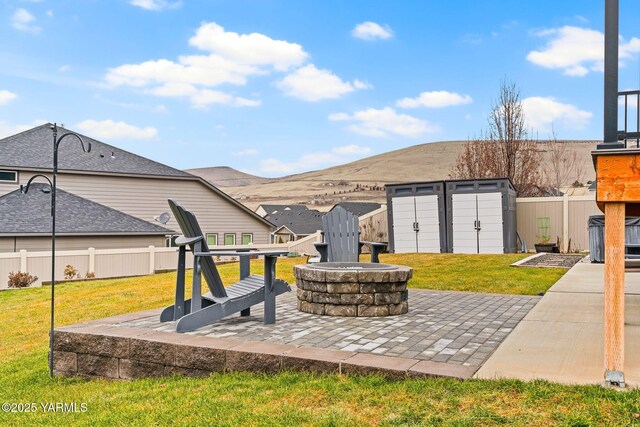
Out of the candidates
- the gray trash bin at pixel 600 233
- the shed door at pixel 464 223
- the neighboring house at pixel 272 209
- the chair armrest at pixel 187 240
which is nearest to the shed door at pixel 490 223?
the shed door at pixel 464 223

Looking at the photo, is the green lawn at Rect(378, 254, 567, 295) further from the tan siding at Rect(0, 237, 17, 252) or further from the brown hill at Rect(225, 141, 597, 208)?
the brown hill at Rect(225, 141, 597, 208)

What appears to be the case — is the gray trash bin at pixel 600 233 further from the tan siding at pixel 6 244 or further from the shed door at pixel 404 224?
the tan siding at pixel 6 244

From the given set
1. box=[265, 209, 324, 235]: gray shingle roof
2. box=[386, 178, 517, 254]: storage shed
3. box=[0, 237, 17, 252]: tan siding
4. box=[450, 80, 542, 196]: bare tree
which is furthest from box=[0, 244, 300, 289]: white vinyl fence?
box=[265, 209, 324, 235]: gray shingle roof

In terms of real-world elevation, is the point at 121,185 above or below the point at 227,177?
below

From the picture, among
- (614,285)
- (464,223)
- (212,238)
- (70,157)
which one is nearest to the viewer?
(614,285)

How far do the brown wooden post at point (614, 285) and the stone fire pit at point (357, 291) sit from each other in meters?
2.94

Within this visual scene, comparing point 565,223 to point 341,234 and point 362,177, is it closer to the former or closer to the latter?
point 341,234

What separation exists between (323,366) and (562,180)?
120 ft

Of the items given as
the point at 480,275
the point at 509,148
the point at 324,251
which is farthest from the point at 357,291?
the point at 509,148

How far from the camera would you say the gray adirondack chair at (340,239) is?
8.73 meters

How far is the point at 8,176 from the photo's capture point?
22.8 m

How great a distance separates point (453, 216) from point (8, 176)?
17.6m

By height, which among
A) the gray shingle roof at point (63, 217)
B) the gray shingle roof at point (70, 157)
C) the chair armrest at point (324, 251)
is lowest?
the chair armrest at point (324, 251)

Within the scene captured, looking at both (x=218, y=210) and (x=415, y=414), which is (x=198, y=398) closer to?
(x=415, y=414)
